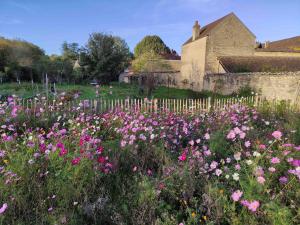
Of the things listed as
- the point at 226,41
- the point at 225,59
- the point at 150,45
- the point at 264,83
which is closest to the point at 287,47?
the point at 226,41

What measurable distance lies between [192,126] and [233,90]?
15.7 metres

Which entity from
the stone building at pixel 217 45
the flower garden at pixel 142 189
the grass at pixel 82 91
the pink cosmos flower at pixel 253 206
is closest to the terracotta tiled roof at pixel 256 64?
the stone building at pixel 217 45

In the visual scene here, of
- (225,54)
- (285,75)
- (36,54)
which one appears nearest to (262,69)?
(225,54)

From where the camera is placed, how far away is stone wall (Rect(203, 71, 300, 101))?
14.2 metres

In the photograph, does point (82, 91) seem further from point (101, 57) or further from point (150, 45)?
point (150, 45)

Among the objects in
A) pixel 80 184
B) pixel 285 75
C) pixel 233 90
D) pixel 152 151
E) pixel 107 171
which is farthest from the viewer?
pixel 233 90

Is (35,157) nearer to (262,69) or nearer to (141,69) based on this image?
(262,69)

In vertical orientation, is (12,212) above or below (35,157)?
below

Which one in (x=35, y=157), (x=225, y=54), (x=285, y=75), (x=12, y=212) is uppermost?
(x=225, y=54)

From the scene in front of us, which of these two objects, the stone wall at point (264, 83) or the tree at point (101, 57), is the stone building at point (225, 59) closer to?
the stone wall at point (264, 83)

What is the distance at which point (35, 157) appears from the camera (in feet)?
8.97

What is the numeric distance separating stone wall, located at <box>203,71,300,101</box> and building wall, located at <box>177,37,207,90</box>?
13.5ft

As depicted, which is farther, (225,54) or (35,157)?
(225,54)

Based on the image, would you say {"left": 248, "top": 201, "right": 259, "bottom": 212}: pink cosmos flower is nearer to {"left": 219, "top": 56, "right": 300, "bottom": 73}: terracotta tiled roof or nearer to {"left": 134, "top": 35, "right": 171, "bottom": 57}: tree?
{"left": 219, "top": 56, "right": 300, "bottom": 73}: terracotta tiled roof
